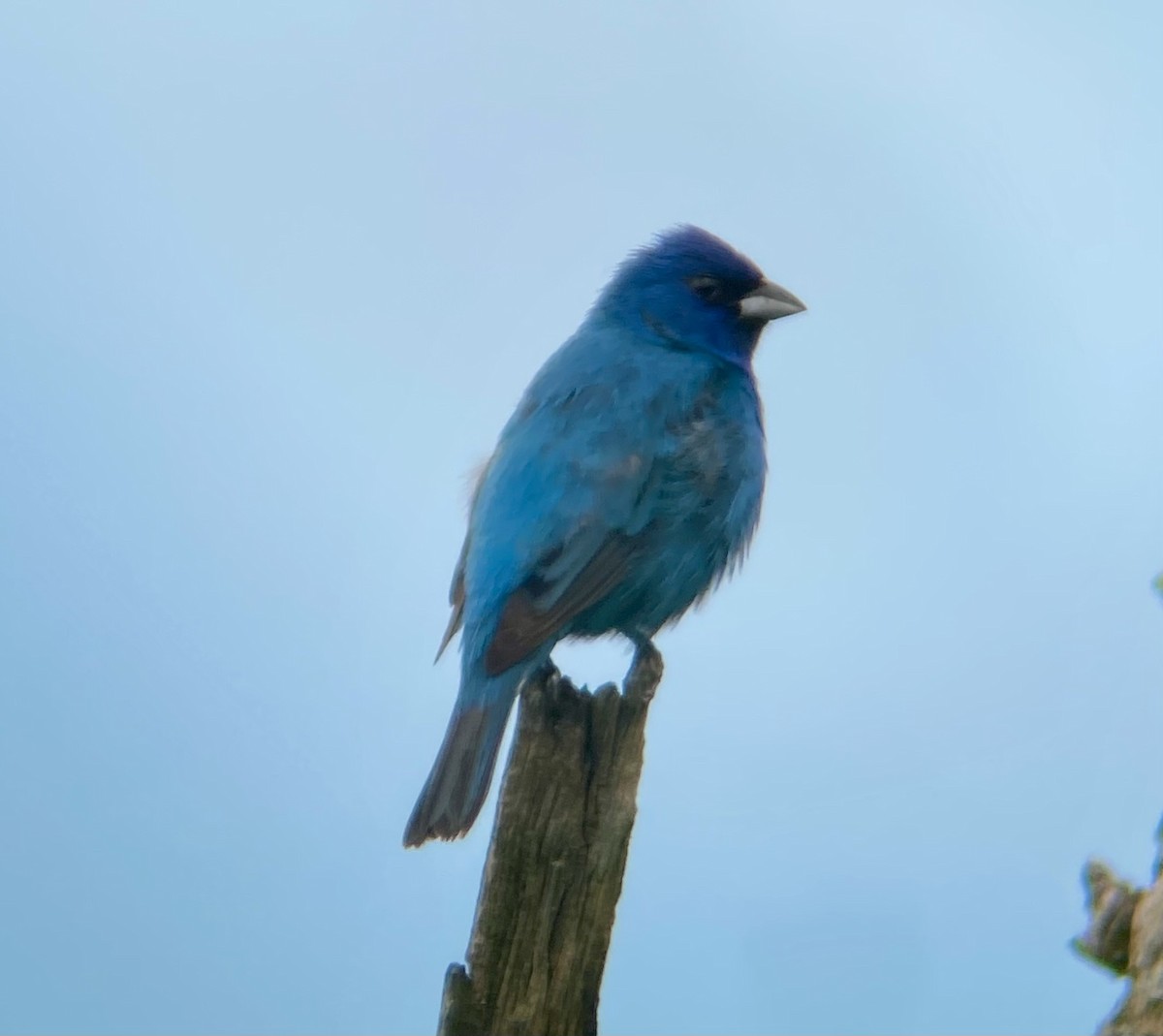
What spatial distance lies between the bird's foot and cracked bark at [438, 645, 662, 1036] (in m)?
0.53

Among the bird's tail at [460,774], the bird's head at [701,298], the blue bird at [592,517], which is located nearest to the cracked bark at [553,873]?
the bird's tail at [460,774]

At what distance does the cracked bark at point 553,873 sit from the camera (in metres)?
4.27

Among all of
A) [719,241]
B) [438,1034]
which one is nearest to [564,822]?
[438,1034]

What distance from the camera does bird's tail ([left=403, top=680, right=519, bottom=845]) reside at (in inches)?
210

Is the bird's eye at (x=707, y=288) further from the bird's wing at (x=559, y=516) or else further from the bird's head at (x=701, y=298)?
the bird's wing at (x=559, y=516)

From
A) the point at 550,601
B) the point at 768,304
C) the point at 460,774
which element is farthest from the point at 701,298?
the point at 460,774

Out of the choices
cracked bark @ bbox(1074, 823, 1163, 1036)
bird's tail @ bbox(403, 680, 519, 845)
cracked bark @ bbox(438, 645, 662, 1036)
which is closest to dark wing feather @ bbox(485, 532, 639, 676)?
bird's tail @ bbox(403, 680, 519, 845)

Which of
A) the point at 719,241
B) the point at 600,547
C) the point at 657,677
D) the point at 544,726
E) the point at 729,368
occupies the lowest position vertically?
the point at 544,726

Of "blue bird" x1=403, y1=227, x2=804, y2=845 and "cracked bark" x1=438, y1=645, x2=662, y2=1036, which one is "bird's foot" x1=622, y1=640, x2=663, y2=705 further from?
"cracked bark" x1=438, y1=645, x2=662, y2=1036

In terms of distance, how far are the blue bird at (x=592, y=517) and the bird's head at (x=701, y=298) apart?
0.46ft

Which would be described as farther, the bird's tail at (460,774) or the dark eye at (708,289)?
the dark eye at (708,289)

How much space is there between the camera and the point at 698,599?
675cm

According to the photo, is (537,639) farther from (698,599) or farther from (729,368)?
(729,368)

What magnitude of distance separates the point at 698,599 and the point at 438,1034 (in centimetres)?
280
